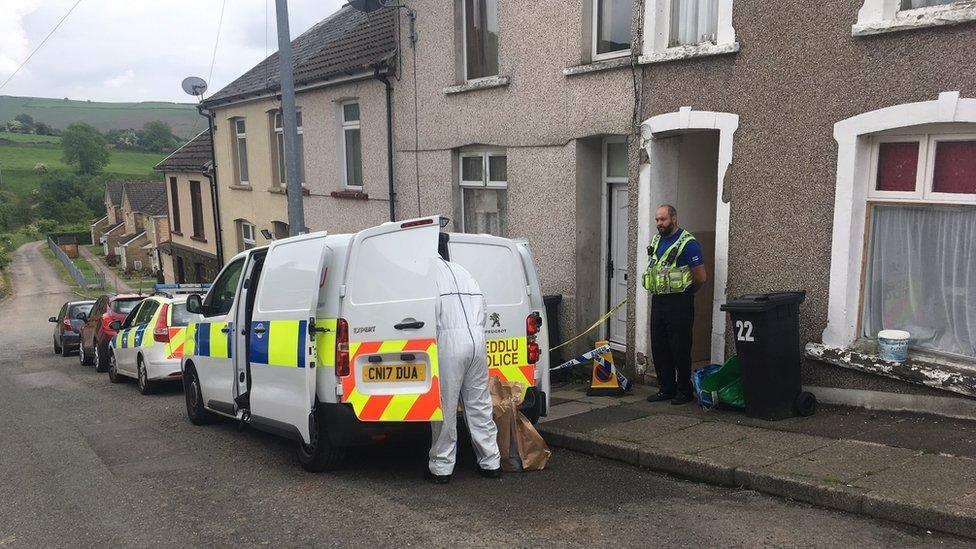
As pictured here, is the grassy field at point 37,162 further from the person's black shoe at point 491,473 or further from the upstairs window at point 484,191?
the person's black shoe at point 491,473

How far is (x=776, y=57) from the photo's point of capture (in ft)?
24.1

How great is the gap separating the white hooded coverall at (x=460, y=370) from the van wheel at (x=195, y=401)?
3940mm

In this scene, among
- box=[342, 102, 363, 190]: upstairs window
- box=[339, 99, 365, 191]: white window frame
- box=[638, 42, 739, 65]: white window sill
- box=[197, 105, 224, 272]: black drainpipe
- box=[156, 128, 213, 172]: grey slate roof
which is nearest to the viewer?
box=[638, 42, 739, 65]: white window sill

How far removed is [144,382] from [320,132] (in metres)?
6.48

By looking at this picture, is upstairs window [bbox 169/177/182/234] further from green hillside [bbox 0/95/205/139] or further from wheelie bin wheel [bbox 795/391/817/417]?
green hillside [bbox 0/95/205/139]

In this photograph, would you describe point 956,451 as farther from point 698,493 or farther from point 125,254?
point 125,254

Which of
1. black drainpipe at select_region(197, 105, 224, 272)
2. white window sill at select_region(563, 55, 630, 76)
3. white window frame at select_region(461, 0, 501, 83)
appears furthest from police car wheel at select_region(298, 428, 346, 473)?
black drainpipe at select_region(197, 105, 224, 272)

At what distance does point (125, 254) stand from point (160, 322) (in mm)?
62170

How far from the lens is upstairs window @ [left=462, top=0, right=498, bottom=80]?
1131cm

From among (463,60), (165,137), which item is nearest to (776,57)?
(463,60)

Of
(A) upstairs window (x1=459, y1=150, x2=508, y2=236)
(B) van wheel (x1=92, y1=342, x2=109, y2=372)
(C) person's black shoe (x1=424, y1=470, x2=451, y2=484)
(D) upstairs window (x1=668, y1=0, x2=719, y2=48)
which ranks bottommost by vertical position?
(B) van wheel (x1=92, y1=342, x2=109, y2=372)

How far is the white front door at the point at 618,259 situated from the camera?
9.75 m

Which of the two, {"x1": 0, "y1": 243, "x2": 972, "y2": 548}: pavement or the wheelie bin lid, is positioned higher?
the wheelie bin lid

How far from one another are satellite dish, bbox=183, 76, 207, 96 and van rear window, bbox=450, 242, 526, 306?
15.2m
